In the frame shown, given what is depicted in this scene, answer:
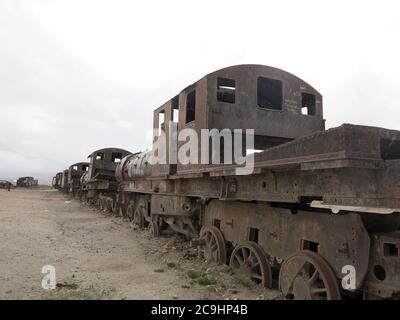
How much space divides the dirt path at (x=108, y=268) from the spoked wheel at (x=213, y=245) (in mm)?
213

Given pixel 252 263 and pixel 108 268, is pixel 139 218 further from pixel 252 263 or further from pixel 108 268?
pixel 252 263

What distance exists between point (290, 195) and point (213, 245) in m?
2.86

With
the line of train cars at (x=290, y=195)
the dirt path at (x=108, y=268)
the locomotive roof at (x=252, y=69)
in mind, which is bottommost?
the dirt path at (x=108, y=268)

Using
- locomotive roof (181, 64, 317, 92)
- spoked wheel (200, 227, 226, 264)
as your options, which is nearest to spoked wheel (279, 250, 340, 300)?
spoked wheel (200, 227, 226, 264)

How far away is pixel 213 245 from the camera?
6.75m

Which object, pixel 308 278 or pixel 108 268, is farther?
pixel 108 268

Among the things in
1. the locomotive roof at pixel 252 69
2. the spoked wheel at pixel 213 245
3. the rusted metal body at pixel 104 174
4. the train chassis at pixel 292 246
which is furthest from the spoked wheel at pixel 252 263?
the rusted metal body at pixel 104 174

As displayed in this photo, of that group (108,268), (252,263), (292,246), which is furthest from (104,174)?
(292,246)

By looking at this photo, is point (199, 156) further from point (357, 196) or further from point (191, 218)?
point (357, 196)

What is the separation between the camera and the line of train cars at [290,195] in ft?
11.0

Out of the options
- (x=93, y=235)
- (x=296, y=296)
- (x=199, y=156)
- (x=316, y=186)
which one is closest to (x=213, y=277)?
(x=296, y=296)

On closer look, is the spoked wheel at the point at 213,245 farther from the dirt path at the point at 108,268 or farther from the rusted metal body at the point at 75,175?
the rusted metal body at the point at 75,175

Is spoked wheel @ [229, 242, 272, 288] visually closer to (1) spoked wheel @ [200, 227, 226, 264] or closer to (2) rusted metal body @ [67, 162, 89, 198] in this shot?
(1) spoked wheel @ [200, 227, 226, 264]

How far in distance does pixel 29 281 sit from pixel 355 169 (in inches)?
200
